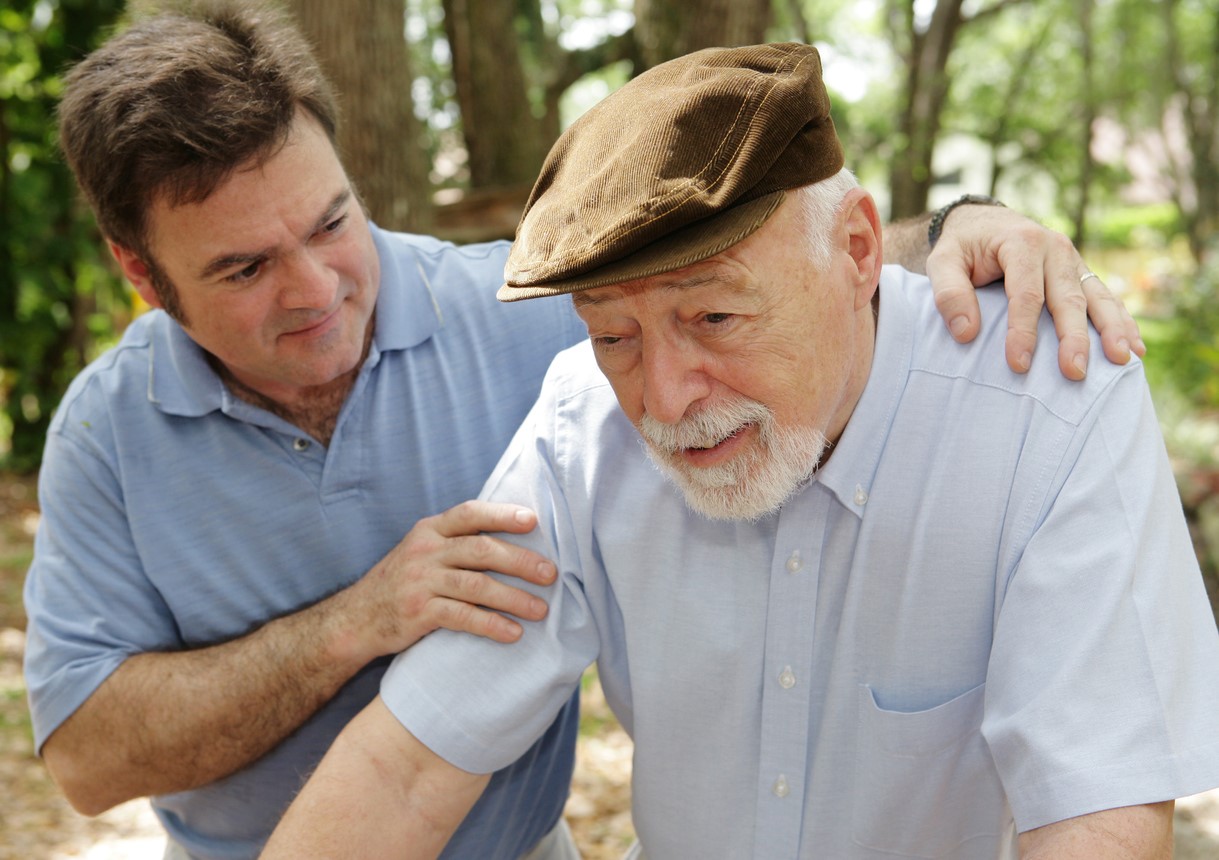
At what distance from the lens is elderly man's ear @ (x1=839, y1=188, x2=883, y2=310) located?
1.79 meters

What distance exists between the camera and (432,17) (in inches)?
473

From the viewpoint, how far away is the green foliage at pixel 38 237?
27.5ft

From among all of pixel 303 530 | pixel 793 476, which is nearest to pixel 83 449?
pixel 303 530

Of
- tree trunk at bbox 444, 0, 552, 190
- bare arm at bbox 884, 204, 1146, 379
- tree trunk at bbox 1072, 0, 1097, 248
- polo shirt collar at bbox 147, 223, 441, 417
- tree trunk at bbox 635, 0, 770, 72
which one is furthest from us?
tree trunk at bbox 1072, 0, 1097, 248

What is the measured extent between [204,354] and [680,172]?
4.22ft

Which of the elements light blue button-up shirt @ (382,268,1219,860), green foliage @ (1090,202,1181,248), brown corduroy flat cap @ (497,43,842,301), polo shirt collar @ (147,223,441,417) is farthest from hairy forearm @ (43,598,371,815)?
green foliage @ (1090,202,1181,248)

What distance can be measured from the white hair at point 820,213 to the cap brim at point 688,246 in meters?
0.08

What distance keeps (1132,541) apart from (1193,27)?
22.4 meters

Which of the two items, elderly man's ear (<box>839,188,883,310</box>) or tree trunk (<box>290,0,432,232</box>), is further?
tree trunk (<box>290,0,432,232</box>)

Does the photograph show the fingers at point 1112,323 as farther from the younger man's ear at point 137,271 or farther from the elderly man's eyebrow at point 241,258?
the younger man's ear at point 137,271

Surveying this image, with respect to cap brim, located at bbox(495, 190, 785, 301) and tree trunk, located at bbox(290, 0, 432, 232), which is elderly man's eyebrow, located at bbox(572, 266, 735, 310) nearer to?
cap brim, located at bbox(495, 190, 785, 301)

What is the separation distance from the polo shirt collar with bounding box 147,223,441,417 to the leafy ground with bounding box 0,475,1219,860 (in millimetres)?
2481

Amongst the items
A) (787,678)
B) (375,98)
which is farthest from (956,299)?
(375,98)

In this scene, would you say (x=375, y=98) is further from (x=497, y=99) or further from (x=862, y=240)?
(x=497, y=99)
